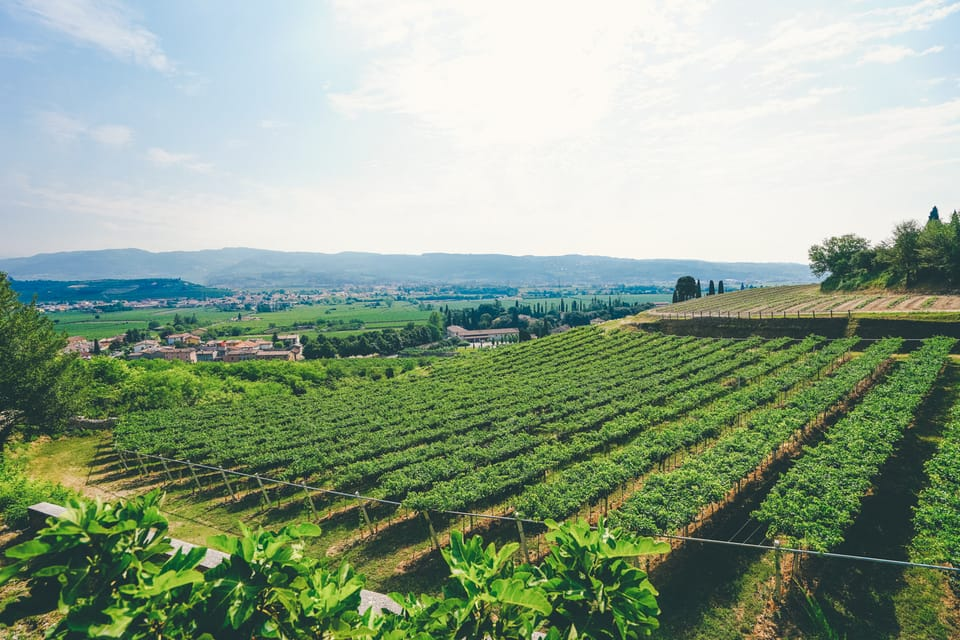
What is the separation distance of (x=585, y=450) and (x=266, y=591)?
20.3 metres

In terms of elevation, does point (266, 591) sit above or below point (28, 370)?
above

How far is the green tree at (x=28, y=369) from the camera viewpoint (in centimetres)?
2366

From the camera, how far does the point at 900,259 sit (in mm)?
55875

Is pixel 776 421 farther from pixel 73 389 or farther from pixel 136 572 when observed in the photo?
pixel 73 389

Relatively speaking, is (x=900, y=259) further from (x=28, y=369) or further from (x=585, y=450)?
(x=28, y=369)

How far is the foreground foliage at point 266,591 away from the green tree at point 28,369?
30169mm

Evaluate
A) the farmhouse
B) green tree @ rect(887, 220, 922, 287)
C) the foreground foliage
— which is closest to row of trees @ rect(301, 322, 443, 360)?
the farmhouse

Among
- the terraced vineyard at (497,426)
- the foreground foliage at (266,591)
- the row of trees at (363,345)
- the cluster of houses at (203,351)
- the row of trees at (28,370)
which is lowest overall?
the cluster of houses at (203,351)

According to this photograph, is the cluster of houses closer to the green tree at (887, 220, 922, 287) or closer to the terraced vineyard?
the terraced vineyard

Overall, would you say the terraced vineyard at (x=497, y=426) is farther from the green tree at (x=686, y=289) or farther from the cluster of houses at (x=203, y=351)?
the cluster of houses at (x=203, y=351)

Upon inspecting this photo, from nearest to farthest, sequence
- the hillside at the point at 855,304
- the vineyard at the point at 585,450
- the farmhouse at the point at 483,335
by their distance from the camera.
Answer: the vineyard at the point at 585,450
the hillside at the point at 855,304
the farmhouse at the point at 483,335

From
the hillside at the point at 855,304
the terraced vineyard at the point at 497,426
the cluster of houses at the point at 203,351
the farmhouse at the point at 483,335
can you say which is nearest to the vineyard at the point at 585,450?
the terraced vineyard at the point at 497,426

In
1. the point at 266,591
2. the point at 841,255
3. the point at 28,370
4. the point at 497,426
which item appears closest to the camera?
the point at 266,591

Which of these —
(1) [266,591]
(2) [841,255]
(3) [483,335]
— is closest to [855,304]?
(2) [841,255]
